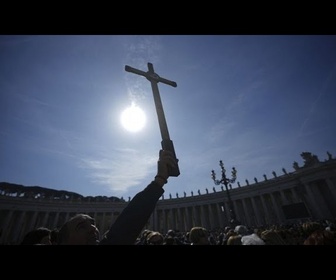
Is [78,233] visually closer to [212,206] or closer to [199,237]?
[199,237]

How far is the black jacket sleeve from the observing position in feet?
5.60

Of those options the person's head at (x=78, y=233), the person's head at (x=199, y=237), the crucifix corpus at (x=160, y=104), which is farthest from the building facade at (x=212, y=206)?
the person's head at (x=78, y=233)

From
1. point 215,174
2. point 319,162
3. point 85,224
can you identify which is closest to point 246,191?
point 319,162

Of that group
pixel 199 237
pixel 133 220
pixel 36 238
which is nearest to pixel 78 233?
pixel 133 220

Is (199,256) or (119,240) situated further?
(119,240)

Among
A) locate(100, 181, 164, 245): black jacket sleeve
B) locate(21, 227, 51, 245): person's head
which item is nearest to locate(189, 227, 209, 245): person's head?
locate(21, 227, 51, 245): person's head

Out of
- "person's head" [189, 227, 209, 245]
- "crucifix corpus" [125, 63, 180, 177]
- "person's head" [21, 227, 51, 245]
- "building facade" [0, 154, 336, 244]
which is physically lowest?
"person's head" [189, 227, 209, 245]

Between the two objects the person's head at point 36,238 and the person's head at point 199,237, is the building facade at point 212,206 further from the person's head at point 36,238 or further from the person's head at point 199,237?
the person's head at point 36,238

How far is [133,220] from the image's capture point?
1.77 m

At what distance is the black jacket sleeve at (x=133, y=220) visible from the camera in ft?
5.60

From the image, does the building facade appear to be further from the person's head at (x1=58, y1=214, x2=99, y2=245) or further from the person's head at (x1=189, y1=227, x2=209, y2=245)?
the person's head at (x1=58, y1=214, x2=99, y2=245)

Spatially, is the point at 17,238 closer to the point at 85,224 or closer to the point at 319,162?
the point at 85,224
